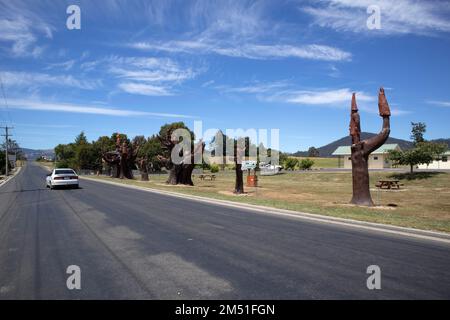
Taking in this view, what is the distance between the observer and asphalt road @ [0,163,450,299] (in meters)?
5.47

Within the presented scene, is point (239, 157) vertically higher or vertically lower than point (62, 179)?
higher

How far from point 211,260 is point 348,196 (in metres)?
20.0

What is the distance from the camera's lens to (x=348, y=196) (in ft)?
82.9

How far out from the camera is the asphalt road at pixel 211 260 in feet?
18.0

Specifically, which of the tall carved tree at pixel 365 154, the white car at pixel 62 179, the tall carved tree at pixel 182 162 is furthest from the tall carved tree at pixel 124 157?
the tall carved tree at pixel 365 154

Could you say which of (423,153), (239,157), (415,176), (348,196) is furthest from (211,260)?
(423,153)

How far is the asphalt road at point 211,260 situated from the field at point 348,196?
3.40 metres

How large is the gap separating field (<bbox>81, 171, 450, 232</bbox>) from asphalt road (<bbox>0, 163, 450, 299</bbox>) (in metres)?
3.40

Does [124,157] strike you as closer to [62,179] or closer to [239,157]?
[62,179]

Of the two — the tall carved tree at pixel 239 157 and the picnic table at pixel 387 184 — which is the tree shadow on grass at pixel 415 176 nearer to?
the picnic table at pixel 387 184

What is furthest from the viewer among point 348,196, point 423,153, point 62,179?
point 423,153
